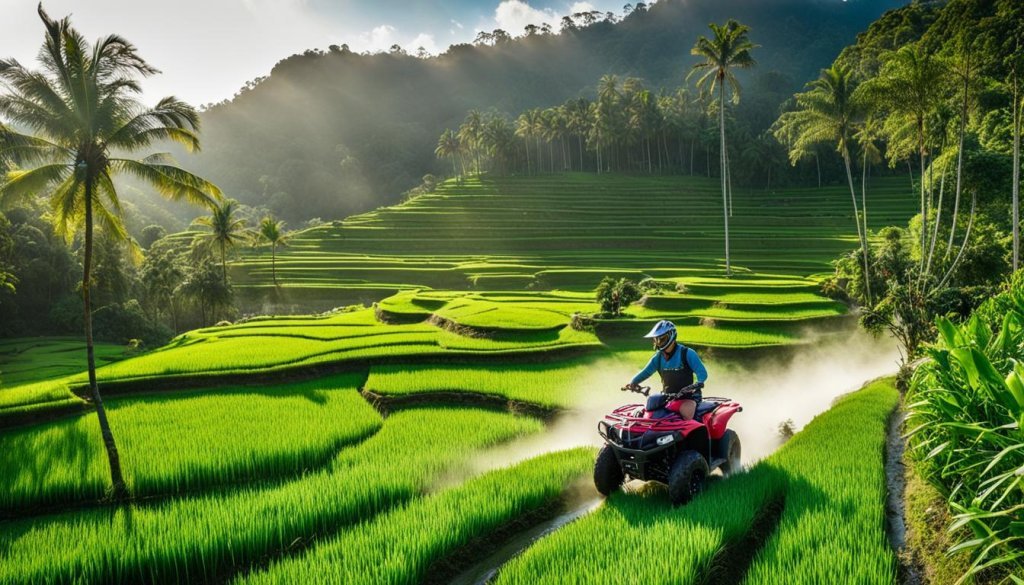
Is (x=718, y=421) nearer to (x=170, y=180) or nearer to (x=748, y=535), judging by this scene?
(x=748, y=535)

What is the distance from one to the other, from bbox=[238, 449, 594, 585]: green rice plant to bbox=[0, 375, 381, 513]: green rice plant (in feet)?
10.1

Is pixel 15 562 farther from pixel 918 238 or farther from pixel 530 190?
pixel 530 190

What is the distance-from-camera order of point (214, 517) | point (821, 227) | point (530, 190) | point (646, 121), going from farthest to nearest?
1. point (646, 121)
2. point (530, 190)
3. point (821, 227)
4. point (214, 517)

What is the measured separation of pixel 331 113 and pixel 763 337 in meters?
187

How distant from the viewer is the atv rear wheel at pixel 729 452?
734cm

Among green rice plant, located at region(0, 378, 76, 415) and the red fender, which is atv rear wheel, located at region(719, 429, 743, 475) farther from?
green rice plant, located at region(0, 378, 76, 415)

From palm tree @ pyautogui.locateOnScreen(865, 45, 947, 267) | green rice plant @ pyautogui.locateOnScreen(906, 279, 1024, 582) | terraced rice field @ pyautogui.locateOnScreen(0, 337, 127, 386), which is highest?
palm tree @ pyautogui.locateOnScreen(865, 45, 947, 267)

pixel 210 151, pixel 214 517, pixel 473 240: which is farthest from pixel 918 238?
pixel 210 151

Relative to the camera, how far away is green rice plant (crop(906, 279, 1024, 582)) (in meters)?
3.68

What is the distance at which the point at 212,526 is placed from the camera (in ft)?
19.9

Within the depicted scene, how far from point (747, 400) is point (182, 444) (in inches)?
487

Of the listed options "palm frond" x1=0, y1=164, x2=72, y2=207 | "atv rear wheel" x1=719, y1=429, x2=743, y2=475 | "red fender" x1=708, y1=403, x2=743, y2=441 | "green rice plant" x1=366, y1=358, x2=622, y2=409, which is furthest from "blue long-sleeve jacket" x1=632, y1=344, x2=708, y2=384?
"palm frond" x1=0, y1=164, x2=72, y2=207

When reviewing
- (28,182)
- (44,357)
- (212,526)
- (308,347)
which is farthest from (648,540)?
(44,357)

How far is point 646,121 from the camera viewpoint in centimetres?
8250
